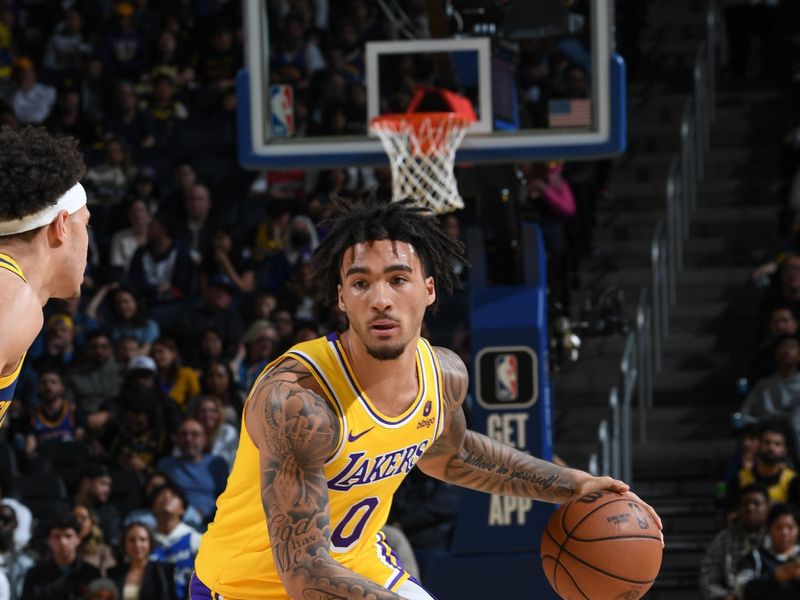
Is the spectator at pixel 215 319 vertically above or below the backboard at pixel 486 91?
below

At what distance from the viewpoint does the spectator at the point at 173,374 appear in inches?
435

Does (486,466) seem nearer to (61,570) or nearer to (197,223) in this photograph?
(61,570)

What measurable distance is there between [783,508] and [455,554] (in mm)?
1880

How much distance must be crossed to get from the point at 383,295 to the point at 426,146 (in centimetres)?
366

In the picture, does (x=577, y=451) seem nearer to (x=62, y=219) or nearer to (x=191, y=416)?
(x=191, y=416)

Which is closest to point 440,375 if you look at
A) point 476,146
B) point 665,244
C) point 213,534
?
point 213,534

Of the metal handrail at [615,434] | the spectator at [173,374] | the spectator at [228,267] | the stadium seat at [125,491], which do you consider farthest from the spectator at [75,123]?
the metal handrail at [615,434]

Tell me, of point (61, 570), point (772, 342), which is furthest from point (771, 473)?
point (61, 570)

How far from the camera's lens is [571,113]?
8.55 metres

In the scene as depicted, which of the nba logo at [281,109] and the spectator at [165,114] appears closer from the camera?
the nba logo at [281,109]

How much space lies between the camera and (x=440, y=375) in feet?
16.8

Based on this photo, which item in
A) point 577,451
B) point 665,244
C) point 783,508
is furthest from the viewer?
point 665,244

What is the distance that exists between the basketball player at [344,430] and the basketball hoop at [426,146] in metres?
3.16

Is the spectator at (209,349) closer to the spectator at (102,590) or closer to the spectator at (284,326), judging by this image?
the spectator at (284,326)
